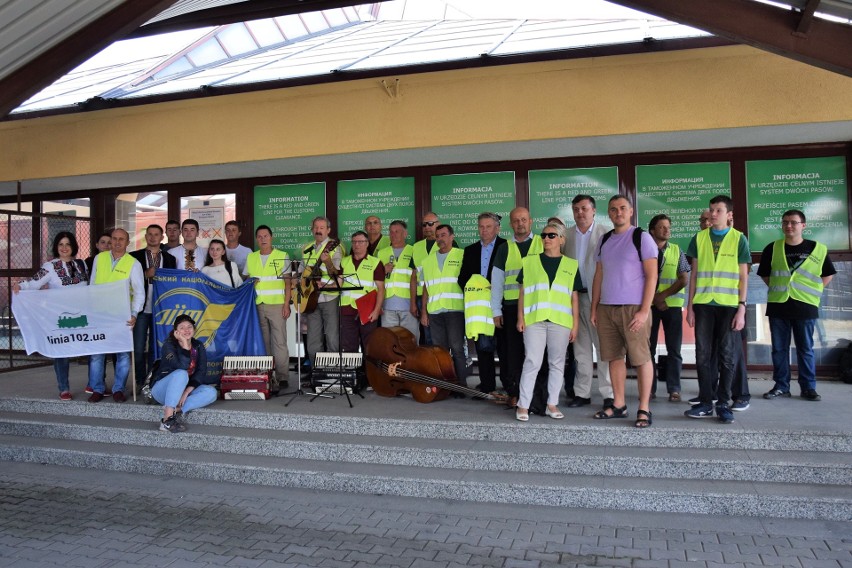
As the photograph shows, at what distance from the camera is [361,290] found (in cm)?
698

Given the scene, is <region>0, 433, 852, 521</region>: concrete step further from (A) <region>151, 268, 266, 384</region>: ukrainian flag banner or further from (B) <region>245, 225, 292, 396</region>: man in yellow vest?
(B) <region>245, 225, 292, 396</region>: man in yellow vest

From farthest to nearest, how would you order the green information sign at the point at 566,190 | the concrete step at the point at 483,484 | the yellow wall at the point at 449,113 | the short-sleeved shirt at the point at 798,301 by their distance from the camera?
the green information sign at the point at 566,190 → the yellow wall at the point at 449,113 → the short-sleeved shirt at the point at 798,301 → the concrete step at the point at 483,484

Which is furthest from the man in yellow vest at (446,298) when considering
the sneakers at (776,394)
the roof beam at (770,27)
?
the sneakers at (776,394)

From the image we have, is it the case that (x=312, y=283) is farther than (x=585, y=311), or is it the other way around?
(x=312, y=283)

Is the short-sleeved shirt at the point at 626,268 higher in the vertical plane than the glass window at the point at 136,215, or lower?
lower

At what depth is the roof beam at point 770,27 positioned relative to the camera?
451 cm

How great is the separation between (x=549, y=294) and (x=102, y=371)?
186 inches

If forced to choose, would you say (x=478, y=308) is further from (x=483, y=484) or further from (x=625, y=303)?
(x=483, y=484)

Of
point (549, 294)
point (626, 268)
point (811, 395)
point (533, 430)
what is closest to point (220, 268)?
point (549, 294)

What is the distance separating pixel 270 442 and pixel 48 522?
168cm

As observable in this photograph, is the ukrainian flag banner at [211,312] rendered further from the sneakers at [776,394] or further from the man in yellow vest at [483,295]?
the sneakers at [776,394]

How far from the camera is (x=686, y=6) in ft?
15.6

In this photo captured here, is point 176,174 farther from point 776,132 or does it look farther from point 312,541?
point 776,132

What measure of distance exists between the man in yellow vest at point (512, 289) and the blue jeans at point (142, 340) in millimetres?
3868
